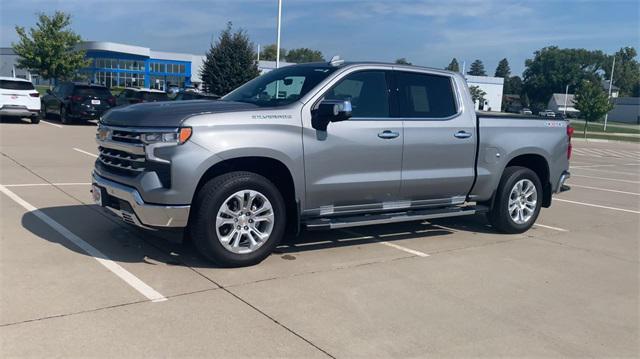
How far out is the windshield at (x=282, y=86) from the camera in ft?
19.1

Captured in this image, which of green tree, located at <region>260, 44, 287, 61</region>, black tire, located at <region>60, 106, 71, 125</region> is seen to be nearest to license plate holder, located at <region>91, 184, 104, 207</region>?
black tire, located at <region>60, 106, 71, 125</region>

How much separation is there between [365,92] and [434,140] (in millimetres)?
989

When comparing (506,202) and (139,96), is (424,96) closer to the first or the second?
(506,202)

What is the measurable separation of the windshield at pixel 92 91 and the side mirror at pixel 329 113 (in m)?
19.4

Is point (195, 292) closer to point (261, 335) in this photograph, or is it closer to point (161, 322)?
point (161, 322)

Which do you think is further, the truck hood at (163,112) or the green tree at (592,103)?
the green tree at (592,103)

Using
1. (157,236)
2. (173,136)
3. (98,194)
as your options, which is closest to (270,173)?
(173,136)

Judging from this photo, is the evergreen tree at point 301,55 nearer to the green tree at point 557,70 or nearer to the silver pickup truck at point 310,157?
the green tree at point 557,70

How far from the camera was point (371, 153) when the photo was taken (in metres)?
5.90

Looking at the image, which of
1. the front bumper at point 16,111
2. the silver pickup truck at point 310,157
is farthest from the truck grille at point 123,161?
the front bumper at point 16,111

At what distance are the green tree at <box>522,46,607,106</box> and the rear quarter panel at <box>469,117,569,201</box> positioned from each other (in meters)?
143

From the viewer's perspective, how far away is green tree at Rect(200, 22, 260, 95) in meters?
32.2

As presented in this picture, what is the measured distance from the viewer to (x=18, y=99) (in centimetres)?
1998

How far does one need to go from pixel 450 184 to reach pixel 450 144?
47 centimetres
